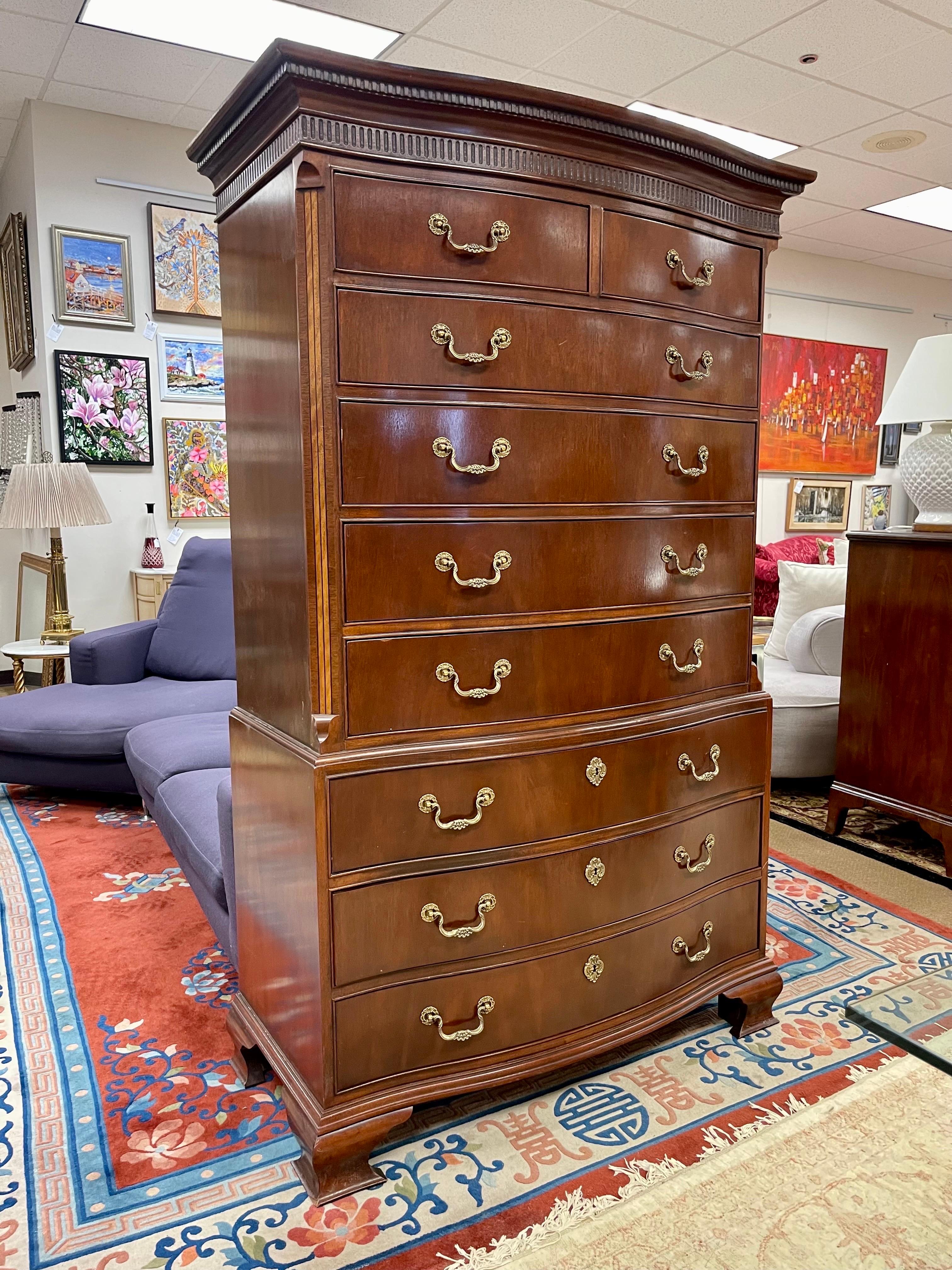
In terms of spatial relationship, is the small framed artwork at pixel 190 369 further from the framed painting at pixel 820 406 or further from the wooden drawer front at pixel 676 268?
the framed painting at pixel 820 406

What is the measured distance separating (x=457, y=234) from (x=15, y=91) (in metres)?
4.32

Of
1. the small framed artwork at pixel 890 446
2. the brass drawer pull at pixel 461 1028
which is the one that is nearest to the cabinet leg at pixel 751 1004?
the brass drawer pull at pixel 461 1028

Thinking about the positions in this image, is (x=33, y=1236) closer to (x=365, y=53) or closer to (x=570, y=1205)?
(x=570, y=1205)

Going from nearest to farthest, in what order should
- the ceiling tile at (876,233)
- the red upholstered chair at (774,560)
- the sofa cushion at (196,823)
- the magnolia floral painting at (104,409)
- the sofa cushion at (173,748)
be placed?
the sofa cushion at (196,823) < the sofa cushion at (173,748) < the magnolia floral painting at (104,409) < the red upholstered chair at (774,560) < the ceiling tile at (876,233)

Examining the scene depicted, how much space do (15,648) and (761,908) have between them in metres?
3.76

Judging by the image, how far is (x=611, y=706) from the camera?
1758 millimetres

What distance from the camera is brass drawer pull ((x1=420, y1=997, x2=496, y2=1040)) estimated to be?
5.28 feet

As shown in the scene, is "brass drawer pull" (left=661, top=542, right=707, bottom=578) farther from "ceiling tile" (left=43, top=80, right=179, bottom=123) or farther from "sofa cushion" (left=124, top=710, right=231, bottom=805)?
"ceiling tile" (left=43, top=80, right=179, bottom=123)

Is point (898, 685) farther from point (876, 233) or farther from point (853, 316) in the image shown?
point (853, 316)

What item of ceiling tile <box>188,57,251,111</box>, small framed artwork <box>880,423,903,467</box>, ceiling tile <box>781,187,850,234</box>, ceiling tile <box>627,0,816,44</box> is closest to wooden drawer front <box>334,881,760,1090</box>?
ceiling tile <box>627,0,816,44</box>

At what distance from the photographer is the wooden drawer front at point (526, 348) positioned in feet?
4.78

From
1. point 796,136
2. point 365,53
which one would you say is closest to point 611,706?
point 365,53

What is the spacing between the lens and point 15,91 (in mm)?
4520

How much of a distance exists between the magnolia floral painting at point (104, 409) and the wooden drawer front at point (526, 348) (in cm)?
401
